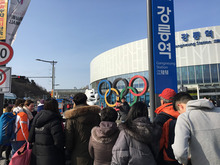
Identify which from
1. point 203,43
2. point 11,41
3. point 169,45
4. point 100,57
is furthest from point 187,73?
point 11,41

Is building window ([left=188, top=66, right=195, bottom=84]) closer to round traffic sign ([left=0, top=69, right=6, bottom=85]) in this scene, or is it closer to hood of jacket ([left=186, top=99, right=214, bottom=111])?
round traffic sign ([left=0, top=69, right=6, bottom=85])

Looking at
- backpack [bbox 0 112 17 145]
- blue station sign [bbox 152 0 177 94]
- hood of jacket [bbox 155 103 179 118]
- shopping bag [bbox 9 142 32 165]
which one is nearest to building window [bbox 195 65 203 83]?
blue station sign [bbox 152 0 177 94]

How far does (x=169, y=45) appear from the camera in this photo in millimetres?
6117

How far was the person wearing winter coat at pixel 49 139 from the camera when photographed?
121 inches

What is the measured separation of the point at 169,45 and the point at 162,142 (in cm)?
440

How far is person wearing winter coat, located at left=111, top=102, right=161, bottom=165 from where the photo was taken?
2236 millimetres

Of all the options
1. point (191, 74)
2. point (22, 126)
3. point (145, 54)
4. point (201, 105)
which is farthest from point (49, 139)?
point (145, 54)

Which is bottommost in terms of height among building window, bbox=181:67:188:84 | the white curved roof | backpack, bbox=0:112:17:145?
backpack, bbox=0:112:17:145

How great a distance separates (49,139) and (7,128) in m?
1.92

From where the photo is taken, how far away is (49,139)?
3.12 metres

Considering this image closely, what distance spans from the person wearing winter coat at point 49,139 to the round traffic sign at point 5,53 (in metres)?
2.06

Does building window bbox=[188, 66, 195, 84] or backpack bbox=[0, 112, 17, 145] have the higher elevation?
building window bbox=[188, 66, 195, 84]

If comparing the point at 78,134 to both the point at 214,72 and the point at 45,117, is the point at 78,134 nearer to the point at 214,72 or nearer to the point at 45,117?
the point at 45,117

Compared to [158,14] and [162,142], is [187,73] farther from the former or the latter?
[162,142]
